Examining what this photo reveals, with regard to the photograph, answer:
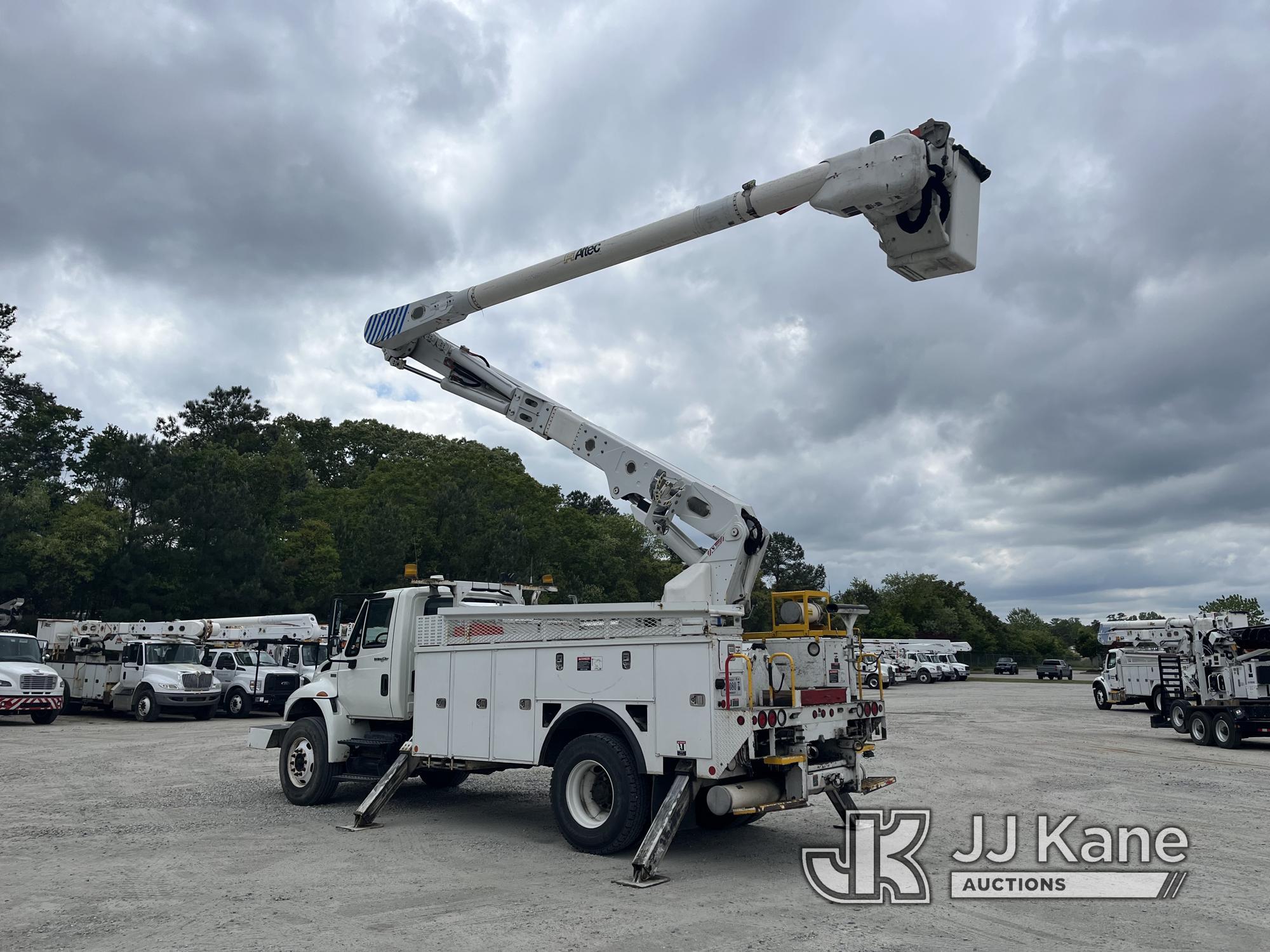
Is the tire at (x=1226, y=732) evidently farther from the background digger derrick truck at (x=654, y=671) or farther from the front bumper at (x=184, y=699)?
the front bumper at (x=184, y=699)

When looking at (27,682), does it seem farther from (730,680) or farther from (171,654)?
(730,680)

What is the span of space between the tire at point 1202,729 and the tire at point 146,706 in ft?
89.8

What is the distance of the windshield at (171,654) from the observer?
28.1 meters

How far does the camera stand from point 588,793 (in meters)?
9.30

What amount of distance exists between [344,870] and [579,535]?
198 feet

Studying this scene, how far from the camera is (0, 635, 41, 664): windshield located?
2441 centimetres

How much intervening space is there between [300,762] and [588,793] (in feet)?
16.4

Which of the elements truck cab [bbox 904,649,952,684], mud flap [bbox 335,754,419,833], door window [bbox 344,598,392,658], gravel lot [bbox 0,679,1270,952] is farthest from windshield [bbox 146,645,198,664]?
truck cab [bbox 904,649,952,684]

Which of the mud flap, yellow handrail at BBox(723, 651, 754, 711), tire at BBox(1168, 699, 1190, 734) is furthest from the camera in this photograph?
tire at BBox(1168, 699, 1190, 734)

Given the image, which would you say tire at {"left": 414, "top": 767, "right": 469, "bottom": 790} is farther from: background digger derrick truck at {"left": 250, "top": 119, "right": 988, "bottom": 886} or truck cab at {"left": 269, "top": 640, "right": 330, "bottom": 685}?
truck cab at {"left": 269, "top": 640, "right": 330, "bottom": 685}

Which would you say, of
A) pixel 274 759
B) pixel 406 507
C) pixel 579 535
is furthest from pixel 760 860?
pixel 579 535

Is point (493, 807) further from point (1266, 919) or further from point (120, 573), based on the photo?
point (120, 573)

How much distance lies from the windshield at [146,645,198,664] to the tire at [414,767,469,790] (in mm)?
18046

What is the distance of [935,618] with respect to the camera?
342 feet
